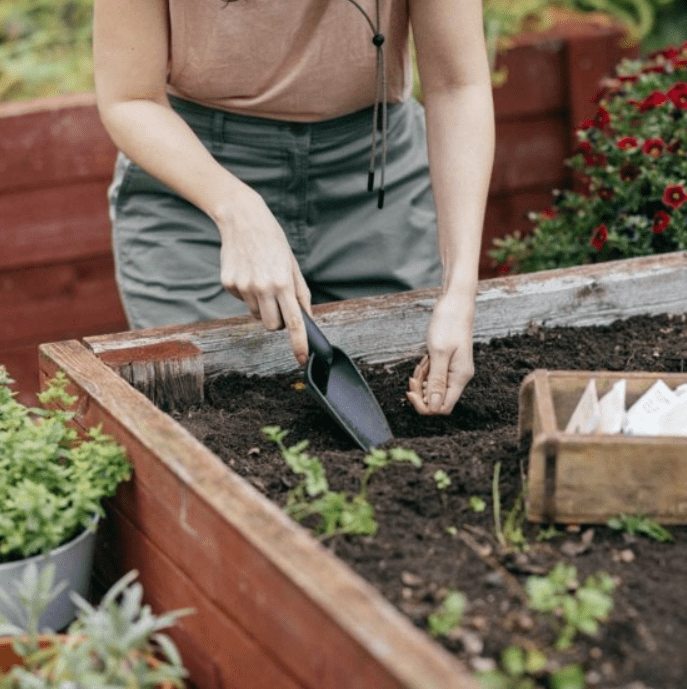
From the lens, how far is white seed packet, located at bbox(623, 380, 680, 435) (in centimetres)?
156

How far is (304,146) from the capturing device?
2.32 metres

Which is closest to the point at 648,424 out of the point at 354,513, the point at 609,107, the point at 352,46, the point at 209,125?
the point at 354,513

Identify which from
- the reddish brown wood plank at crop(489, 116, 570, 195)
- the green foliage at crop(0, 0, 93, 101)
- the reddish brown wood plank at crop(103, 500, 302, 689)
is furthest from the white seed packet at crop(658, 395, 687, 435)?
the green foliage at crop(0, 0, 93, 101)

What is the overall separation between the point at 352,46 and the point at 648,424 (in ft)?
3.27

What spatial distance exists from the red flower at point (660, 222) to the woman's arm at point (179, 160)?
43.7 inches

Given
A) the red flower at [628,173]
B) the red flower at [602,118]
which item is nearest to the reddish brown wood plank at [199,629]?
the red flower at [628,173]

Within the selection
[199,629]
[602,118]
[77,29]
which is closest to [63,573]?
[199,629]

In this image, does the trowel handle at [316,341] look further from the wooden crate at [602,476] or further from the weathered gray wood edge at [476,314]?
the wooden crate at [602,476]

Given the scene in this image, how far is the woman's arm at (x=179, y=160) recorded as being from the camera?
180 cm

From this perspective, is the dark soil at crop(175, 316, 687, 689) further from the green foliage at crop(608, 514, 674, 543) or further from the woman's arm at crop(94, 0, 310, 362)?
the woman's arm at crop(94, 0, 310, 362)

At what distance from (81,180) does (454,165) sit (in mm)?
1786

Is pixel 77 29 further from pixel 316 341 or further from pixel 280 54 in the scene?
pixel 316 341

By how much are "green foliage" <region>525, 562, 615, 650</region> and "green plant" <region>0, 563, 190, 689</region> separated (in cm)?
40

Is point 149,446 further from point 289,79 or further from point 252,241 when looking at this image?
point 289,79
